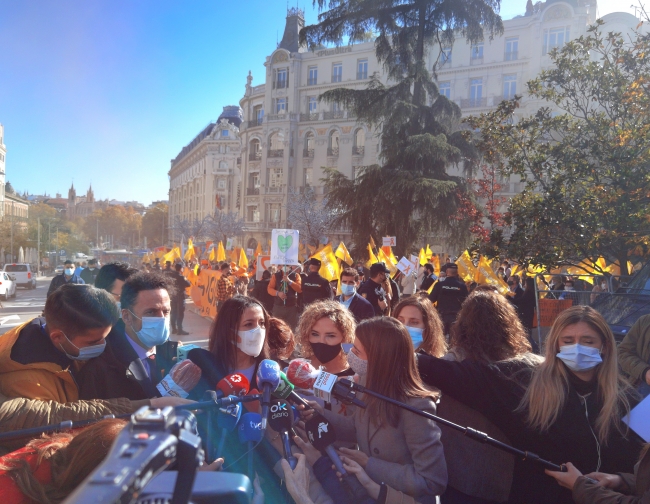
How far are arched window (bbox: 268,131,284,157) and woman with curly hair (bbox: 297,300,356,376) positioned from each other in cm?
4846

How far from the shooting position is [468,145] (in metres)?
21.0

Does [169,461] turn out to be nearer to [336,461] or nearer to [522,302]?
[336,461]

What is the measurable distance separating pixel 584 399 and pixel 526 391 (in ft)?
0.95

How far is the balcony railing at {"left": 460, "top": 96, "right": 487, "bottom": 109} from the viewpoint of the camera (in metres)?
42.4

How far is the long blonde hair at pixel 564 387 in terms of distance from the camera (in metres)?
2.53

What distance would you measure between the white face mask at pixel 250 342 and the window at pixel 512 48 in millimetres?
43851

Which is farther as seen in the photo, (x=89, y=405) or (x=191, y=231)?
(x=191, y=231)

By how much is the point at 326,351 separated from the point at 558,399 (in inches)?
61.7

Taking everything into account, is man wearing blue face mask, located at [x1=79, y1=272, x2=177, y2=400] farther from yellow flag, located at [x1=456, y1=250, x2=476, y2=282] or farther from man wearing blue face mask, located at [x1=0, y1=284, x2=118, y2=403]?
yellow flag, located at [x1=456, y1=250, x2=476, y2=282]

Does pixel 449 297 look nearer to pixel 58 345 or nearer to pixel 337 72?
pixel 58 345

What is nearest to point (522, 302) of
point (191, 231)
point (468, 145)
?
point (468, 145)

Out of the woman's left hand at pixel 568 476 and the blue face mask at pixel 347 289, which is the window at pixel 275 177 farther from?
the woman's left hand at pixel 568 476

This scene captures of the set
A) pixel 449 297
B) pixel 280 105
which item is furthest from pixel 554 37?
pixel 449 297

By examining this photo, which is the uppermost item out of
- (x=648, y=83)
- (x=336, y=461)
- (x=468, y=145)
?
(x=468, y=145)
